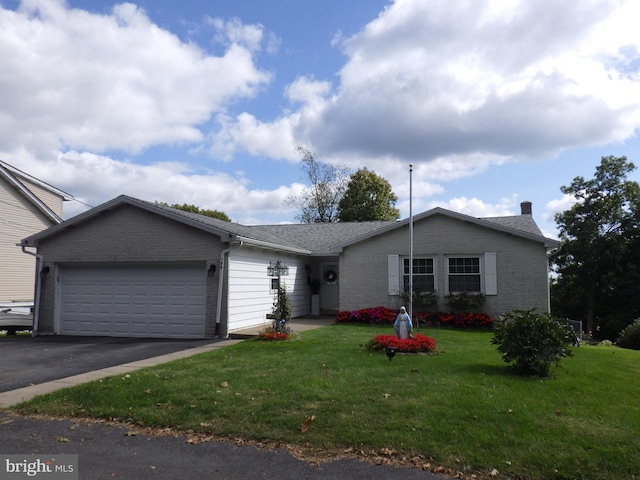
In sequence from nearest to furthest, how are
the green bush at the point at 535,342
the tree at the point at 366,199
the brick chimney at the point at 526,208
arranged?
1. the green bush at the point at 535,342
2. the brick chimney at the point at 526,208
3. the tree at the point at 366,199

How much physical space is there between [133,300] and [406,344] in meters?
8.77

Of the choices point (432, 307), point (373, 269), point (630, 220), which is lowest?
point (432, 307)

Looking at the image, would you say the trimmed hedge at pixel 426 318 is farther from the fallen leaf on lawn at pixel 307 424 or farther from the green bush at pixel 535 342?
the fallen leaf on lawn at pixel 307 424

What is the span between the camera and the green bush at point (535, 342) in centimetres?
788

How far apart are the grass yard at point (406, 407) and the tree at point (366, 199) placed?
31456 millimetres

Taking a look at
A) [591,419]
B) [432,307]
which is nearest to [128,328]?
[432,307]

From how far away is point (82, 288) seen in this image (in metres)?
15.4

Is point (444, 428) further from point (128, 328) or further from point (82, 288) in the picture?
point (82, 288)

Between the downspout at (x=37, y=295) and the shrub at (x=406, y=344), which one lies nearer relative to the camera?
the shrub at (x=406, y=344)

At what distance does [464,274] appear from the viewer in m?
17.6

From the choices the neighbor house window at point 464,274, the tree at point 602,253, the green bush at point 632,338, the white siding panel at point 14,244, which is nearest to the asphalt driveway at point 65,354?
the white siding panel at point 14,244

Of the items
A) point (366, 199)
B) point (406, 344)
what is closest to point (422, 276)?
point (406, 344)

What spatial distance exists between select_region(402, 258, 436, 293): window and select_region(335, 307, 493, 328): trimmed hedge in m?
0.96

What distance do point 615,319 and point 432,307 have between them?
17.3 m
